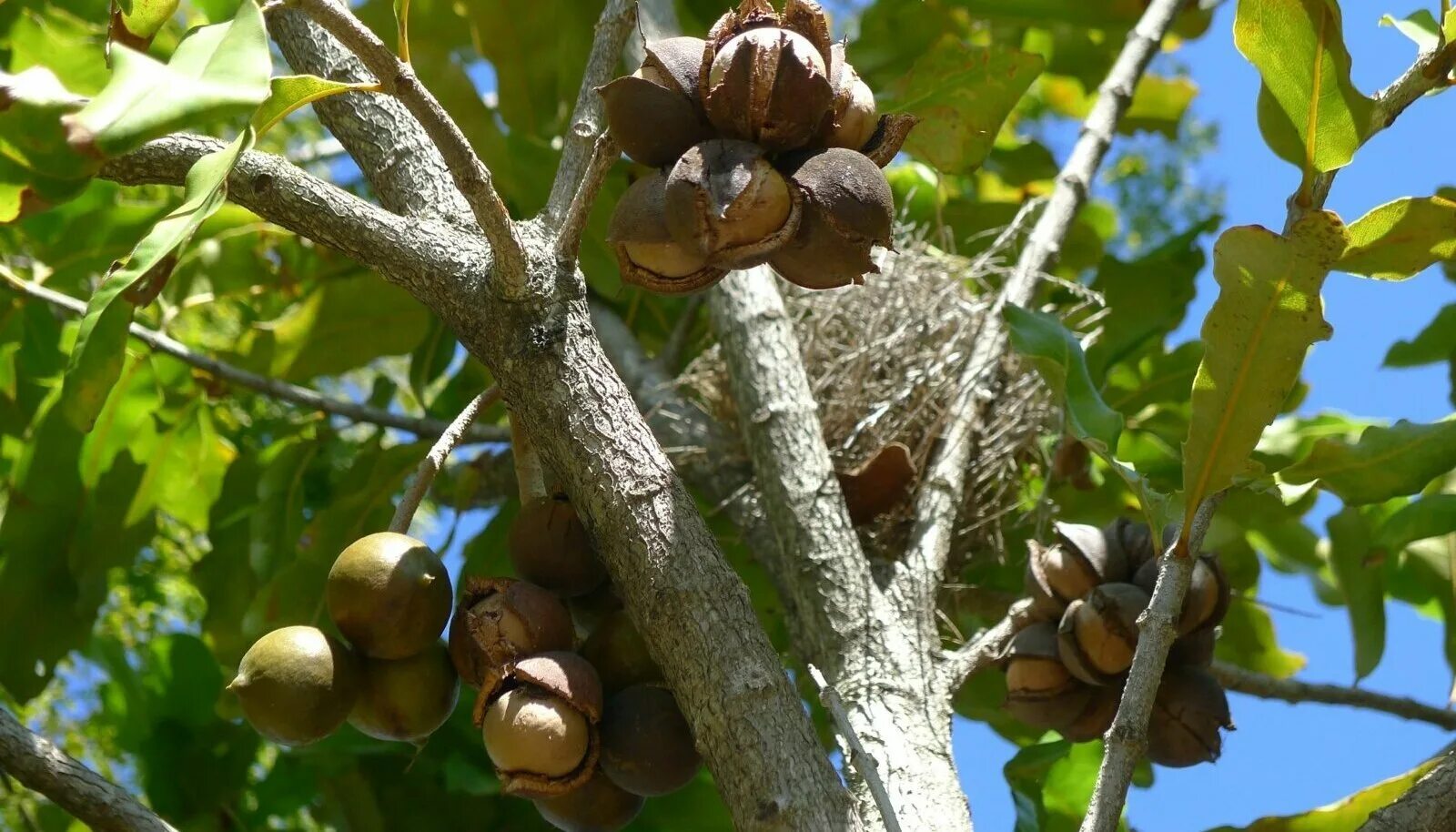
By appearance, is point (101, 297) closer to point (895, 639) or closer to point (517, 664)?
point (517, 664)

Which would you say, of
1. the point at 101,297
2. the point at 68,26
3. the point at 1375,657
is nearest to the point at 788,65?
the point at 101,297

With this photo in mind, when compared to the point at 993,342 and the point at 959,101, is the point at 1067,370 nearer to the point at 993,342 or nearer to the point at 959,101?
the point at 959,101

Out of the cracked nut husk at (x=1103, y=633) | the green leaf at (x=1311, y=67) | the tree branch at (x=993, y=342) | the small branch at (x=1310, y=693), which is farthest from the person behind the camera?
the small branch at (x=1310, y=693)

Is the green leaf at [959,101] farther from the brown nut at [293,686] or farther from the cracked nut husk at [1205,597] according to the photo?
the brown nut at [293,686]

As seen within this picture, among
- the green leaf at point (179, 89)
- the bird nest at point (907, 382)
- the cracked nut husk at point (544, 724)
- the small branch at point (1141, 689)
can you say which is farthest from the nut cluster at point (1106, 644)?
the green leaf at point (179, 89)

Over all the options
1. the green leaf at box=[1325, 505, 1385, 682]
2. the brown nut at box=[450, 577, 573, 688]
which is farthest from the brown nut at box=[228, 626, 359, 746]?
the green leaf at box=[1325, 505, 1385, 682]

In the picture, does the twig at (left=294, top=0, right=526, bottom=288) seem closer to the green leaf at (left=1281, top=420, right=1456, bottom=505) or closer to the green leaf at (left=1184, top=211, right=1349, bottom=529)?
the green leaf at (left=1184, top=211, right=1349, bottom=529)
